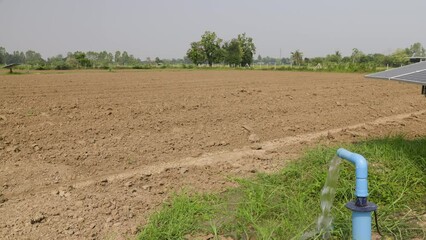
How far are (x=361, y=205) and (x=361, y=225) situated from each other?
183 millimetres

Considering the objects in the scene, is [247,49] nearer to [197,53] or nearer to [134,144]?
[197,53]

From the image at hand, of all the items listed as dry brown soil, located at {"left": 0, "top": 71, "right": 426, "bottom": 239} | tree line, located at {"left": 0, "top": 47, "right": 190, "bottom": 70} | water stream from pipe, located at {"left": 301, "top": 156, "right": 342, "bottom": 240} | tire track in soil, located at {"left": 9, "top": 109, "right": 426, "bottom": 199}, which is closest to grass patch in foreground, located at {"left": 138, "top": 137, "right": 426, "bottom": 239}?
water stream from pipe, located at {"left": 301, "top": 156, "right": 342, "bottom": 240}

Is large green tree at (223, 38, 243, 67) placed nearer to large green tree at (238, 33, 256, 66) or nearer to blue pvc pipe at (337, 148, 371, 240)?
large green tree at (238, 33, 256, 66)

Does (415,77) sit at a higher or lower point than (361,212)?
higher

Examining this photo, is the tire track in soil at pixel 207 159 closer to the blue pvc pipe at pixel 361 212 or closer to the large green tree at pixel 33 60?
the blue pvc pipe at pixel 361 212

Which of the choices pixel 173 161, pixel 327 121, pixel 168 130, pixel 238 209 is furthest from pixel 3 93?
pixel 238 209

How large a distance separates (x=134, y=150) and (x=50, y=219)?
2.81m

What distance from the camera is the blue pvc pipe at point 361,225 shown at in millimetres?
2887

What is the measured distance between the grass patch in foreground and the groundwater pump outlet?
89 centimetres

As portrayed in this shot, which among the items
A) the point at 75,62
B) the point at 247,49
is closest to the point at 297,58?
the point at 247,49

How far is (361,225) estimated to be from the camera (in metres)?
2.91

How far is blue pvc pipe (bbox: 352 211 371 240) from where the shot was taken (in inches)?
114

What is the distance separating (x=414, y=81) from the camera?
4547mm

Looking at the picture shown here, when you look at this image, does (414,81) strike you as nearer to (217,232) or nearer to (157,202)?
(217,232)
